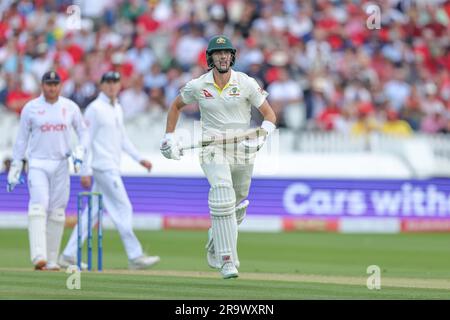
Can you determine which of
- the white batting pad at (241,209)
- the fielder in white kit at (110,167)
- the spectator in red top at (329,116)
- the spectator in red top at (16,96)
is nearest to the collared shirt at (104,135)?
the fielder in white kit at (110,167)

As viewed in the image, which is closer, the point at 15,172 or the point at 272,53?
the point at 15,172

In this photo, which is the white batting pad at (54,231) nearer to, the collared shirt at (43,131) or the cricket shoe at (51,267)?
the cricket shoe at (51,267)

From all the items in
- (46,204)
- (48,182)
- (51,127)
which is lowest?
(46,204)

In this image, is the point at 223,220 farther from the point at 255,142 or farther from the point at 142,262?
the point at 142,262

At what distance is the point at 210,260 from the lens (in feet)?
40.2

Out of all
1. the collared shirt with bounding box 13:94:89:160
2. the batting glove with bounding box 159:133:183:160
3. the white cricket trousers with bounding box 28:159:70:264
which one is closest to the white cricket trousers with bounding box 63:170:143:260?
the white cricket trousers with bounding box 28:159:70:264

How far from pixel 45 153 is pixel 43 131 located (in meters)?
0.24

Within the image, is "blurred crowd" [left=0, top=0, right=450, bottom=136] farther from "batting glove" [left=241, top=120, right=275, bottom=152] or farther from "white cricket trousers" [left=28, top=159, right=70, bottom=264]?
"batting glove" [left=241, top=120, right=275, bottom=152]

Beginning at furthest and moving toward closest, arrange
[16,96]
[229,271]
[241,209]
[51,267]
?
[16,96]
[51,267]
[241,209]
[229,271]

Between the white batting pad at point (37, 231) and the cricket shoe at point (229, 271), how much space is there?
273 cm

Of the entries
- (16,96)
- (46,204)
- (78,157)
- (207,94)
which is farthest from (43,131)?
(16,96)

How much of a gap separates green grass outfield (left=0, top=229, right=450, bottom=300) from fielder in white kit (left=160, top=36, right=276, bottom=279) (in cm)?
51

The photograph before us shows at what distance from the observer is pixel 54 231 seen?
14148 millimetres
